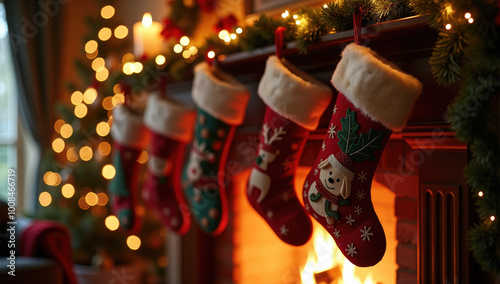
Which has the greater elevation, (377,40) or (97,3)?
(377,40)

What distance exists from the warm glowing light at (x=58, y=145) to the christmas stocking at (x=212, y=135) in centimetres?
171

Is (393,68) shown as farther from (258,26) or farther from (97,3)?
(97,3)

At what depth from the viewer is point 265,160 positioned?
4.89 feet

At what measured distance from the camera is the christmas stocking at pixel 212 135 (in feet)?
5.41

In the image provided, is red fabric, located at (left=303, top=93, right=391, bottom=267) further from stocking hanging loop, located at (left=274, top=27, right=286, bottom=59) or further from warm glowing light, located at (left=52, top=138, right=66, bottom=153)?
warm glowing light, located at (left=52, top=138, right=66, bottom=153)

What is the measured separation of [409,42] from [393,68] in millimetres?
93

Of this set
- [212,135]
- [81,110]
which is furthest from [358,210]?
[81,110]

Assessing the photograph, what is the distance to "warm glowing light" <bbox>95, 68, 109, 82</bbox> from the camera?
2.87 meters

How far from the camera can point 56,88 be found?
10.8 ft

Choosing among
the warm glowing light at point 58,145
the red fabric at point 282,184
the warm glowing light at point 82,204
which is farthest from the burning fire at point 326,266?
the warm glowing light at point 58,145

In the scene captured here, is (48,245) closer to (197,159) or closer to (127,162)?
(127,162)

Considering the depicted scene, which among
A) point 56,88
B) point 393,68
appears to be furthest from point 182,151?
point 56,88

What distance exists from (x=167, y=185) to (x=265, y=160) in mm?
689

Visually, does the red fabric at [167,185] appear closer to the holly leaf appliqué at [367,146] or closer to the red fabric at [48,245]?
the red fabric at [48,245]
